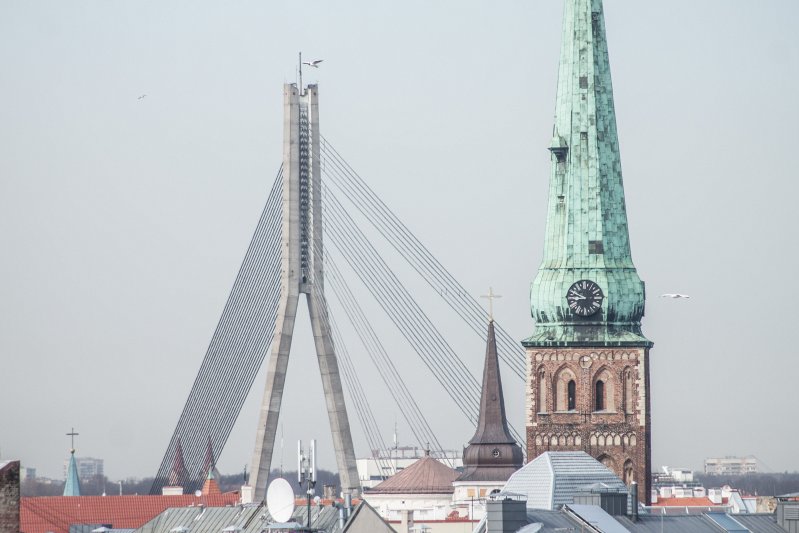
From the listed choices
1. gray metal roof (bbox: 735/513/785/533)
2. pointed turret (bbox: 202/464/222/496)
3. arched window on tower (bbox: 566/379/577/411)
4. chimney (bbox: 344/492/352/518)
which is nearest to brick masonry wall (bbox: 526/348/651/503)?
arched window on tower (bbox: 566/379/577/411)

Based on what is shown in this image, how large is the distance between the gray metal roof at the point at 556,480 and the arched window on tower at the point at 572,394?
24028 mm

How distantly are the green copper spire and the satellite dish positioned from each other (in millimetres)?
36298

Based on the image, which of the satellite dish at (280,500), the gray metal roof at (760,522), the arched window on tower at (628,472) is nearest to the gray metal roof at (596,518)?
the gray metal roof at (760,522)

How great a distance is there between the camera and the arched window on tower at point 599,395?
11062cm

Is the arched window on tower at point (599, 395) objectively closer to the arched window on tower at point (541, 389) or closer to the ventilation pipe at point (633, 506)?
the arched window on tower at point (541, 389)

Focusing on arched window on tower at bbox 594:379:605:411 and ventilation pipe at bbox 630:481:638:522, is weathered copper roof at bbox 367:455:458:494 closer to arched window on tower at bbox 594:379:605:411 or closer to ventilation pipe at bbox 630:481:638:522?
arched window on tower at bbox 594:379:605:411

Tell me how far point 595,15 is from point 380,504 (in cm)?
3839

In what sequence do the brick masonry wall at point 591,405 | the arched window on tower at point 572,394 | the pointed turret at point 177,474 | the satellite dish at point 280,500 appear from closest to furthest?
the satellite dish at point 280,500
the brick masonry wall at point 591,405
the arched window on tower at point 572,394
the pointed turret at point 177,474

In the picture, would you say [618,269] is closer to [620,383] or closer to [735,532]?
[620,383]

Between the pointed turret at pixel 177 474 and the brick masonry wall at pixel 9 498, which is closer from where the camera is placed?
the brick masonry wall at pixel 9 498

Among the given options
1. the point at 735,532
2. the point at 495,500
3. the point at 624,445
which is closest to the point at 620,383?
the point at 624,445

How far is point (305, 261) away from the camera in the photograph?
356 ft

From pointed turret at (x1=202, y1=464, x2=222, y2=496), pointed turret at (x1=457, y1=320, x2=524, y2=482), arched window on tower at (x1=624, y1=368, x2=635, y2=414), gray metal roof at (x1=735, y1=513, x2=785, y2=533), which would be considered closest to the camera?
gray metal roof at (x1=735, y1=513, x2=785, y2=533)

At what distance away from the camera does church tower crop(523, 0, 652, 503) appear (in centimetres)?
11025
